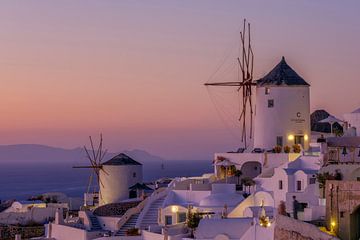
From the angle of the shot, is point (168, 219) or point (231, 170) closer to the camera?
point (168, 219)

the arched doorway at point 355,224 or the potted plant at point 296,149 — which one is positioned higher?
the potted plant at point 296,149

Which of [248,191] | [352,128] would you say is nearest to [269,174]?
[248,191]

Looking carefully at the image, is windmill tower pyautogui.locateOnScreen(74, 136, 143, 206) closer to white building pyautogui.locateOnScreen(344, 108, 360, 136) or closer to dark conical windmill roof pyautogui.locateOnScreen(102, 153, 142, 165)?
dark conical windmill roof pyautogui.locateOnScreen(102, 153, 142, 165)

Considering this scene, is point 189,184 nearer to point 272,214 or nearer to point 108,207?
point 108,207

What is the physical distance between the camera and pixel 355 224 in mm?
22109

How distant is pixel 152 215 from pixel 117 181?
7365mm

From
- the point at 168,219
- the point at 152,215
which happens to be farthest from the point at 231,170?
the point at 168,219

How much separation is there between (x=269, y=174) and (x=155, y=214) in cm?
487

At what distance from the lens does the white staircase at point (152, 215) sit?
3070 cm

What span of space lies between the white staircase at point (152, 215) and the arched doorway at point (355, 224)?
1008 centimetres

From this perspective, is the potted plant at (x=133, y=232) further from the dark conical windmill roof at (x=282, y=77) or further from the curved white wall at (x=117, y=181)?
the dark conical windmill roof at (x=282, y=77)

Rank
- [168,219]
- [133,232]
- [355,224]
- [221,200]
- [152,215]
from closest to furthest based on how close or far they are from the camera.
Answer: [355,224]
[133,232]
[221,200]
[168,219]
[152,215]

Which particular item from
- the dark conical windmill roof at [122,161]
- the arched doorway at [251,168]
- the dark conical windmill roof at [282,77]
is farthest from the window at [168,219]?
the dark conical windmill roof at [122,161]

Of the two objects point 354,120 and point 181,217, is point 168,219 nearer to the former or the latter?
point 181,217
